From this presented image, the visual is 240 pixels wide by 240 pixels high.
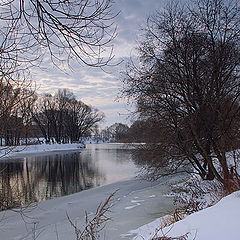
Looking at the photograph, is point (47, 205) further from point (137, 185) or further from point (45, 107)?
point (45, 107)

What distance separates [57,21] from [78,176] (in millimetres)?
15854

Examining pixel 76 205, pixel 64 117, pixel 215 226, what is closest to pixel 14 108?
pixel 215 226

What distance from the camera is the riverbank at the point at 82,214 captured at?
6.91 meters

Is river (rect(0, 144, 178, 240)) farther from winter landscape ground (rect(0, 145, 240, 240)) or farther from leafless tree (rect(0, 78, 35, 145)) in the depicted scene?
leafless tree (rect(0, 78, 35, 145))

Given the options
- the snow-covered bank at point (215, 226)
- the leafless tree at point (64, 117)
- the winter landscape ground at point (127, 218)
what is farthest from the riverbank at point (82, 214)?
the leafless tree at point (64, 117)

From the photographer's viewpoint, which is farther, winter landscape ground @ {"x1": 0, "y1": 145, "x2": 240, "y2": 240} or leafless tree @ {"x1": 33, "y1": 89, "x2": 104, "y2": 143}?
leafless tree @ {"x1": 33, "y1": 89, "x2": 104, "y2": 143}

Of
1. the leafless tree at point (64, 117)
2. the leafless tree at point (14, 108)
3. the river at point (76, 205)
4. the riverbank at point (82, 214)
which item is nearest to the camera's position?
the leafless tree at point (14, 108)

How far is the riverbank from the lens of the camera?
6914mm

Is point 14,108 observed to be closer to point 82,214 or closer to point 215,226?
point 215,226

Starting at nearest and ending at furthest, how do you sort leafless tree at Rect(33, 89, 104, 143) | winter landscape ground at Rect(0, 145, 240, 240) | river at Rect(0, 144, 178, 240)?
1. winter landscape ground at Rect(0, 145, 240, 240)
2. river at Rect(0, 144, 178, 240)
3. leafless tree at Rect(33, 89, 104, 143)

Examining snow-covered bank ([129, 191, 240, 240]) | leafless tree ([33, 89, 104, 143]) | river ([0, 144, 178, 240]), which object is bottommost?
river ([0, 144, 178, 240])

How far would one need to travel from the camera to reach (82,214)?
8922mm

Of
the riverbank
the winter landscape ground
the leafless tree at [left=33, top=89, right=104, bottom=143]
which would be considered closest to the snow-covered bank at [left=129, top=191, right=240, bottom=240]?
the winter landscape ground

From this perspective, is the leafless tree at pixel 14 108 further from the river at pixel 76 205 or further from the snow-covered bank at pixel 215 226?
the snow-covered bank at pixel 215 226
